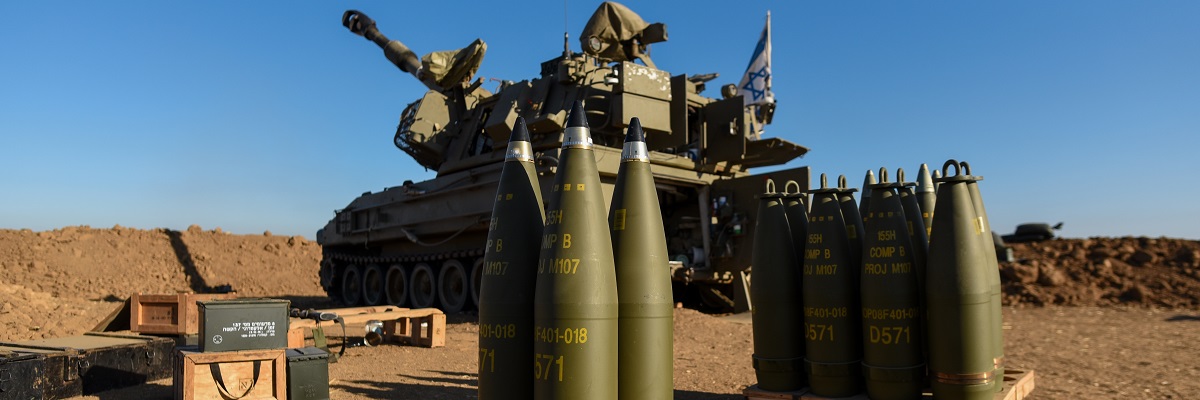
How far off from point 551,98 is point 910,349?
11097 millimetres

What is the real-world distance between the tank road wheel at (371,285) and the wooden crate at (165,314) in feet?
35.7

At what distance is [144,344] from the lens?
778cm

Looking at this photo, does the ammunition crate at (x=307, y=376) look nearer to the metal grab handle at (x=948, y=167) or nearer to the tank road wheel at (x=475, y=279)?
the metal grab handle at (x=948, y=167)

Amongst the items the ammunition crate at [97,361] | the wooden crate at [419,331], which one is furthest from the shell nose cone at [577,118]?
the wooden crate at [419,331]

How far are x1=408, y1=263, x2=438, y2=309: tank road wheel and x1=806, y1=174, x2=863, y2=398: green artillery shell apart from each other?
501 inches

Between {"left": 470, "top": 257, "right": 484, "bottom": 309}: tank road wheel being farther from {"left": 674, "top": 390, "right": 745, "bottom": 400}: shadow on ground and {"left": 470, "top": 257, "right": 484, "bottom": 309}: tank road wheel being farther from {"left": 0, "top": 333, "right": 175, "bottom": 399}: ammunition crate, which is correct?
{"left": 674, "top": 390, "right": 745, "bottom": 400}: shadow on ground

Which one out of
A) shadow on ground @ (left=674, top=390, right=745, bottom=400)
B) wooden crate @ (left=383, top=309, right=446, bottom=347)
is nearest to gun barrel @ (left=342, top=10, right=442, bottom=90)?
wooden crate @ (left=383, top=309, right=446, bottom=347)

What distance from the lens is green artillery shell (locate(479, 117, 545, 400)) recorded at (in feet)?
15.3

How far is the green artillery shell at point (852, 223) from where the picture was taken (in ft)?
19.4

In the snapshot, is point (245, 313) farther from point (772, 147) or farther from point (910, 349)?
point (772, 147)

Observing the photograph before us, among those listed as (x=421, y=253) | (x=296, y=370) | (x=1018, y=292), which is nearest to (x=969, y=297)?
(x=296, y=370)

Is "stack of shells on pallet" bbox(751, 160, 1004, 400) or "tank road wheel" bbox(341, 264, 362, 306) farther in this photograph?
"tank road wheel" bbox(341, 264, 362, 306)

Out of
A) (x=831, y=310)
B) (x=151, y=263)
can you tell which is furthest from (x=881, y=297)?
(x=151, y=263)

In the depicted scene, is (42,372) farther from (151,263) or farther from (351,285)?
(151,263)
